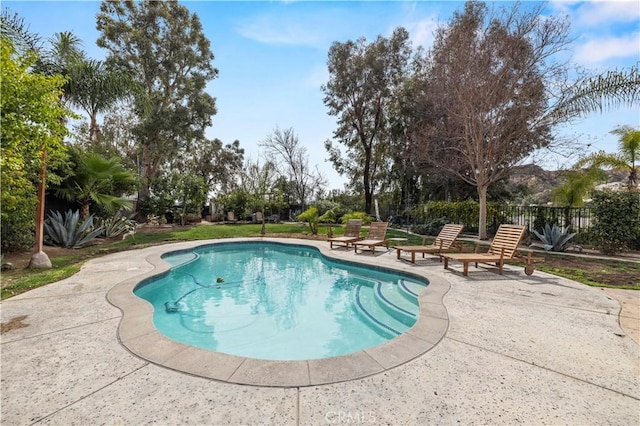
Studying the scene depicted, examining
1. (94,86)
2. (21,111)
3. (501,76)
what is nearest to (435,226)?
(501,76)

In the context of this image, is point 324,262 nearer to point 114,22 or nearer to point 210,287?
point 210,287

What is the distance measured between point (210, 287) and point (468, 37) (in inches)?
500

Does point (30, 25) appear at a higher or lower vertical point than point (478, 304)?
higher

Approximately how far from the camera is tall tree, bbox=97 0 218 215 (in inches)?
701

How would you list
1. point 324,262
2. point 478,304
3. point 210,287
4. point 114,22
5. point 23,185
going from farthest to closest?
point 114,22, point 324,262, point 210,287, point 23,185, point 478,304

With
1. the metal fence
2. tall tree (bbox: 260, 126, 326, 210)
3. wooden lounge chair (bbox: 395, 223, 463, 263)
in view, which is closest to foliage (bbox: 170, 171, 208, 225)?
tall tree (bbox: 260, 126, 326, 210)

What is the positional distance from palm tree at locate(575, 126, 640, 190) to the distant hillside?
934mm

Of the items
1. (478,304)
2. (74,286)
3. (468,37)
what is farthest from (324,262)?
(468,37)

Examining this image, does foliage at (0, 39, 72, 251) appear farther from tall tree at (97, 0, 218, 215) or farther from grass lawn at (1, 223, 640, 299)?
tall tree at (97, 0, 218, 215)

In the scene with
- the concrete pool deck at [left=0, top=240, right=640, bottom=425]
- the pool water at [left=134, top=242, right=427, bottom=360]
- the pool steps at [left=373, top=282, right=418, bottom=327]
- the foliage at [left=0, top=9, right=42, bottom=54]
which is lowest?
the pool water at [left=134, top=242, right=427, bottom=360]

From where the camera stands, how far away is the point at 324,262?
31.2 feet

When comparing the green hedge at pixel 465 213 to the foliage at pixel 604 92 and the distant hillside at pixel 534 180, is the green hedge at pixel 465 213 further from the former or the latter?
the foliage at pixel 604 92

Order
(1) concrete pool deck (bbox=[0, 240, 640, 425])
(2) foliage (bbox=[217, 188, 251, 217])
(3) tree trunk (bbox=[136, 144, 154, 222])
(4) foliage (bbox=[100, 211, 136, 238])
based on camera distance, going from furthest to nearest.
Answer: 1. (2) foliage (bbox=[217, 188, 251, 217])
2. (3) tree trunk (bbox=[136, 144, 154, 222])
3. (4) foliage (bbox=[100, 211, 136, 238])
4. (1) concrete pool deck (bbox=[0, 240, 640, 425])

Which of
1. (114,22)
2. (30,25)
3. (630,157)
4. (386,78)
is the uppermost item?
(114,22)
